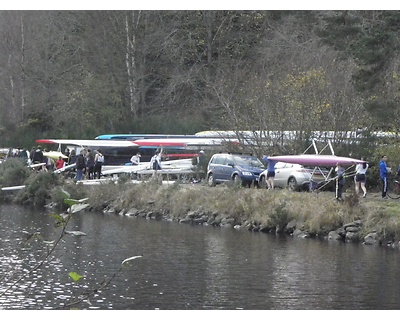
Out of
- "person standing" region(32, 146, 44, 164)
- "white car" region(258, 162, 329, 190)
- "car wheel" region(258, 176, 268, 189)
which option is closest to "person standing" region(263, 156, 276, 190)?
"white car" region(258, 162, 329, 190)

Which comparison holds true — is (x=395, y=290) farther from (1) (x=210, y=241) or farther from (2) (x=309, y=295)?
(1) (x=210, y=241)

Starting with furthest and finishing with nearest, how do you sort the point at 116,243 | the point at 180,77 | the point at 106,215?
the point at 180,77, the point at 106,215, the point at 116,243

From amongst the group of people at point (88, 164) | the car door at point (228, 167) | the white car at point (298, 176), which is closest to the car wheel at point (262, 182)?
the white car at point (298, 176)

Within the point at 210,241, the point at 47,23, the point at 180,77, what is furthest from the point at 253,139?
the point at 47,23

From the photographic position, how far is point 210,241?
31.0 m

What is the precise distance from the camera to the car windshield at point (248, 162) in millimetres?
41256

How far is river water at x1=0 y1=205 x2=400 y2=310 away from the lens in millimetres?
19969

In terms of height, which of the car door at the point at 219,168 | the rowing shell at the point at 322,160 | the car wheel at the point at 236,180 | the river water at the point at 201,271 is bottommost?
the river water at the point at 201,271

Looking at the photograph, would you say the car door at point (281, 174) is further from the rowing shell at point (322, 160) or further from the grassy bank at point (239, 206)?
the grassy bank at point (239, 206)

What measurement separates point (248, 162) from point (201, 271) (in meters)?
17.4

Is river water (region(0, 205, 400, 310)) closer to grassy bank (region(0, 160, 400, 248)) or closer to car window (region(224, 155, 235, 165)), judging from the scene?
grassy bank (region(0, 160, 400, 248))

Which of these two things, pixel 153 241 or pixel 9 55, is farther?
pixel 9 55

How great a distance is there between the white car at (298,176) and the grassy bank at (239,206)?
Answer: 50.0 inches

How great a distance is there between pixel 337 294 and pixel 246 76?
118 ft
